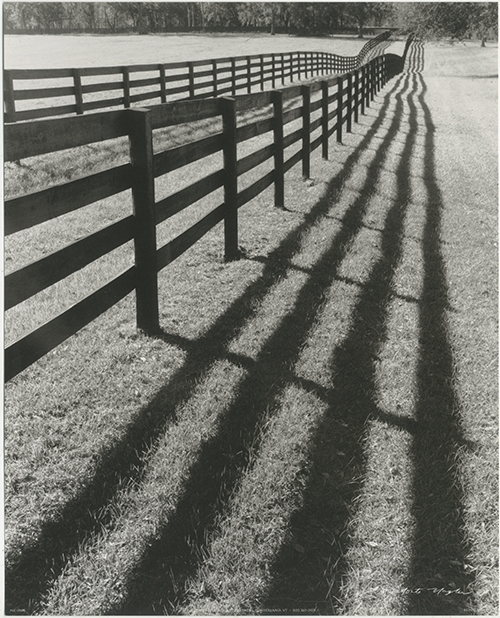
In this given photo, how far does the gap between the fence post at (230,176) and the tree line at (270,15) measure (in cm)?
199

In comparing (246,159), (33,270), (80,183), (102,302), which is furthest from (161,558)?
(246,159)

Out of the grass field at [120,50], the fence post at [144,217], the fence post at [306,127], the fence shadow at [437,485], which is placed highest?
the grass field at [120,50]

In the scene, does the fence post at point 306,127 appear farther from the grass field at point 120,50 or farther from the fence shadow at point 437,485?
the grass field at point 120,50

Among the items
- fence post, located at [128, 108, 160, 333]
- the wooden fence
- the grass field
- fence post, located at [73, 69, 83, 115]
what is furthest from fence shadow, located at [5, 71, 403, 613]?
the grass field

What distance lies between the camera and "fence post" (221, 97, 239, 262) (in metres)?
5.70

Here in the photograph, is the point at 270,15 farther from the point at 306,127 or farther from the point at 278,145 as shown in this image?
the point at 278,145

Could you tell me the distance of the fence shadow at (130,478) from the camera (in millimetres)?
2416

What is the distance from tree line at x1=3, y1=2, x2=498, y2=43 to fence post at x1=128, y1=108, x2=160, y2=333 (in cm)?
103

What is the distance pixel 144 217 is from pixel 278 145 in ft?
12.1

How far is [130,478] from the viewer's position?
2.94m

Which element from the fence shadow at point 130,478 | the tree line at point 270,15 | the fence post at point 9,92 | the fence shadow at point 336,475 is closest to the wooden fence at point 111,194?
the fence shadow at point 130,478

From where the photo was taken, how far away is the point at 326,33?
7531 cm

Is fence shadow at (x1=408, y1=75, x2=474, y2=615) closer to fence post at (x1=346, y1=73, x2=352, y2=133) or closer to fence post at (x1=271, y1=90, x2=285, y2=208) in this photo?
fence post at (x1=271, y1=90, x2=285, y2=208)

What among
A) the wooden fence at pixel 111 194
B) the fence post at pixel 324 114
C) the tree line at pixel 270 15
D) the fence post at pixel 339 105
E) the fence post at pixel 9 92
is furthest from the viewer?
the tree line at pixel 270 15
